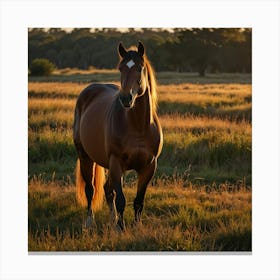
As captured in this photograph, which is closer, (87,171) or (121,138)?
(121,138)

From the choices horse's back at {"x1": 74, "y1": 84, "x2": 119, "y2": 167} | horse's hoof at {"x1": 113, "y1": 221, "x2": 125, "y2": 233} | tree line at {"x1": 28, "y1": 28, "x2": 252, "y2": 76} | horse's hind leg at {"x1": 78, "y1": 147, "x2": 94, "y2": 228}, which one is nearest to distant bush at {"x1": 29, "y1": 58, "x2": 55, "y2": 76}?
tree line at {"x1": 28, "y1": 28, "x2": 252, "y2": 76}

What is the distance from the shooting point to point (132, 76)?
6.75 m

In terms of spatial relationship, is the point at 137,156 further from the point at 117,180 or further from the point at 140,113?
the point at 140,113

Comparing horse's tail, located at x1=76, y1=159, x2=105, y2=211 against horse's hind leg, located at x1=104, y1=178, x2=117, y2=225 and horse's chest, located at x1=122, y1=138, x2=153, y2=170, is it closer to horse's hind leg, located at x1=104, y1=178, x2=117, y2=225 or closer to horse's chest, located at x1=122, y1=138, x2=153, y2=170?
horse's hind leg, located at x1=104, y1=178, x2=117, y2=225

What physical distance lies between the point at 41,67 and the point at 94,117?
3.15ft

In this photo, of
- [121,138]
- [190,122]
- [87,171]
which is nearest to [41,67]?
[87,171]

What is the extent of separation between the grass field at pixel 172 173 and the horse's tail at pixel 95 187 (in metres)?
0.11

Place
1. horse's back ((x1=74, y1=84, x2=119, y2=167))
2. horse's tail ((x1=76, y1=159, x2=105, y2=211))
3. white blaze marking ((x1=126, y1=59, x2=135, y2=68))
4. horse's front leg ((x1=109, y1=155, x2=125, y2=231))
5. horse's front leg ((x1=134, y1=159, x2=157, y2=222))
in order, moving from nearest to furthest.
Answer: white blaze marking ((x1=126, y1=59, x2=135, y2=68)), horse's front leg ((x1=109, y1=155, x2=125, y2=231)), horse's front leg ((x1=134, y1=159, x2=157, y2=222)), horse's back ((x1=74, y1=84, x2=119, y2=167)), horse's tail ((x1=76, y1=159, x2=105, y2=211))

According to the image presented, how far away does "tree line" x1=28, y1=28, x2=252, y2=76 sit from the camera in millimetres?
8102

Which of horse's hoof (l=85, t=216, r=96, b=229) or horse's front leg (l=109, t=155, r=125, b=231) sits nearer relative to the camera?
horse's front leg (l=109, t=155, r=125, b=231)

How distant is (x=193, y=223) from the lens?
24.8ft
